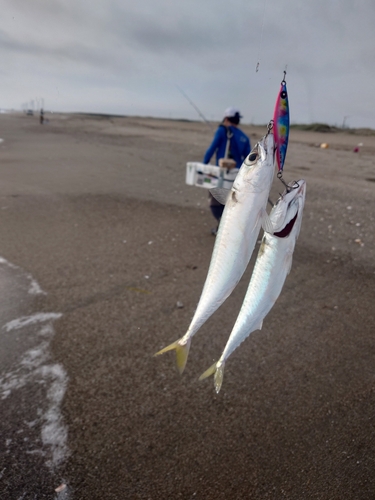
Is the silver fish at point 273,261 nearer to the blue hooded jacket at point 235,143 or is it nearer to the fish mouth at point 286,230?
the fish mouth at point 286,230

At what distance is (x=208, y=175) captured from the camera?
481cm

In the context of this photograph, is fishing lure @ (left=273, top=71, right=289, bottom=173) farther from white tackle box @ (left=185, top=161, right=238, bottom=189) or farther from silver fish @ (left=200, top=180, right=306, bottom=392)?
white tackle box @ (left=185, top=161, right=238, bottom=189)

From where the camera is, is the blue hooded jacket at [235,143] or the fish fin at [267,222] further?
the blue hooded jacket at [235,143]

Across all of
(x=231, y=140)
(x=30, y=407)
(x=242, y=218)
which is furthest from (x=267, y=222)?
(x=231, y=140)

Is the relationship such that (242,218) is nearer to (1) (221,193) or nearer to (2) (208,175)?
(1) (221,193)

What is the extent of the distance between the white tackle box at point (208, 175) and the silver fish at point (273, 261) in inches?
112

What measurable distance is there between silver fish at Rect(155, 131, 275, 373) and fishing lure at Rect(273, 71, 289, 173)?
48mm

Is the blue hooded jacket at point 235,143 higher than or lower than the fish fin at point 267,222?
higher

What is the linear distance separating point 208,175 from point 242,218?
3379 millimetres

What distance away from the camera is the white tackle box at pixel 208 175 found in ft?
14.9

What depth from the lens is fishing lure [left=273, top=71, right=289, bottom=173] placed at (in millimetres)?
1576

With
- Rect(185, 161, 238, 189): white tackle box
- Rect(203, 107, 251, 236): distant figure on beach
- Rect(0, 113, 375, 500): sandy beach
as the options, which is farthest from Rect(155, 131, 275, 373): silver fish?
Rect(203, 107, 251, 236): distant figure on beach

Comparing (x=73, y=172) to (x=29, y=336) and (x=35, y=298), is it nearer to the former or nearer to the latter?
(x=35, y=298)

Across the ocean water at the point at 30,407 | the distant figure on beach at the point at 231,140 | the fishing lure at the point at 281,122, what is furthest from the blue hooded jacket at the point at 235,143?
the fishing lure at the point at 281,122
